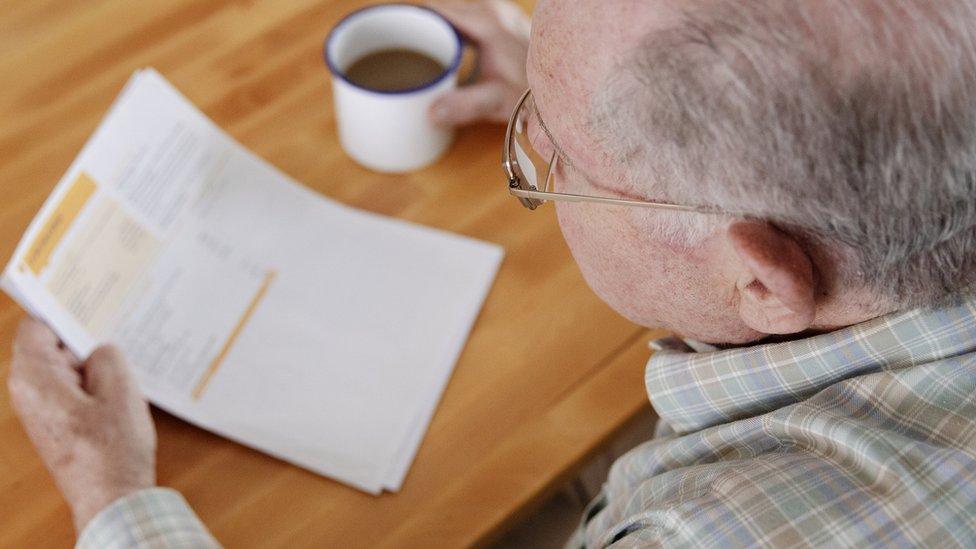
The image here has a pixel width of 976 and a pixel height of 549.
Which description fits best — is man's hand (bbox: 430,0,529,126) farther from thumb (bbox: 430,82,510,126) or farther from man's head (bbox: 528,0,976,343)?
man's head (bbox: 528,0,976,343)

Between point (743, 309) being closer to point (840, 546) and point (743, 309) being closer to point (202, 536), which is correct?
point (840, 546)

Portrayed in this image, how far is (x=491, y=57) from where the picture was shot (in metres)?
1.07

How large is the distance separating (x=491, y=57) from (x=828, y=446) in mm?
626

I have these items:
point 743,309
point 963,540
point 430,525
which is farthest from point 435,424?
point 963,540

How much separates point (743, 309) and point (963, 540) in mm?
190

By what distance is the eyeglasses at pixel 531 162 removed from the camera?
641 mm

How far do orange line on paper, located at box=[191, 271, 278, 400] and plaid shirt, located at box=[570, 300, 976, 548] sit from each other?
0.40 meters

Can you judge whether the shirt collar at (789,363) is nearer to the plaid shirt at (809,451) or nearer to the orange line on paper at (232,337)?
the plaid shirt at (809,451)

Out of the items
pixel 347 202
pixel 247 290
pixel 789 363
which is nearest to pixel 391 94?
pixel 347 202

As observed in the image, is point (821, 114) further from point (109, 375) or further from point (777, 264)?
point (109, 375)

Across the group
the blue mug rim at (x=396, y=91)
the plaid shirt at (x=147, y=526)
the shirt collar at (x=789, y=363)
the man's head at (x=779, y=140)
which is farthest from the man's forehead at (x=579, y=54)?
the plaid shirt at (x=147, y=526)

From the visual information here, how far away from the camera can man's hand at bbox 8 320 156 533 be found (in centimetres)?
78

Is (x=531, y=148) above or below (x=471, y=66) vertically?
above

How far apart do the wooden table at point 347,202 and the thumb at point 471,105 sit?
0.04 metres
